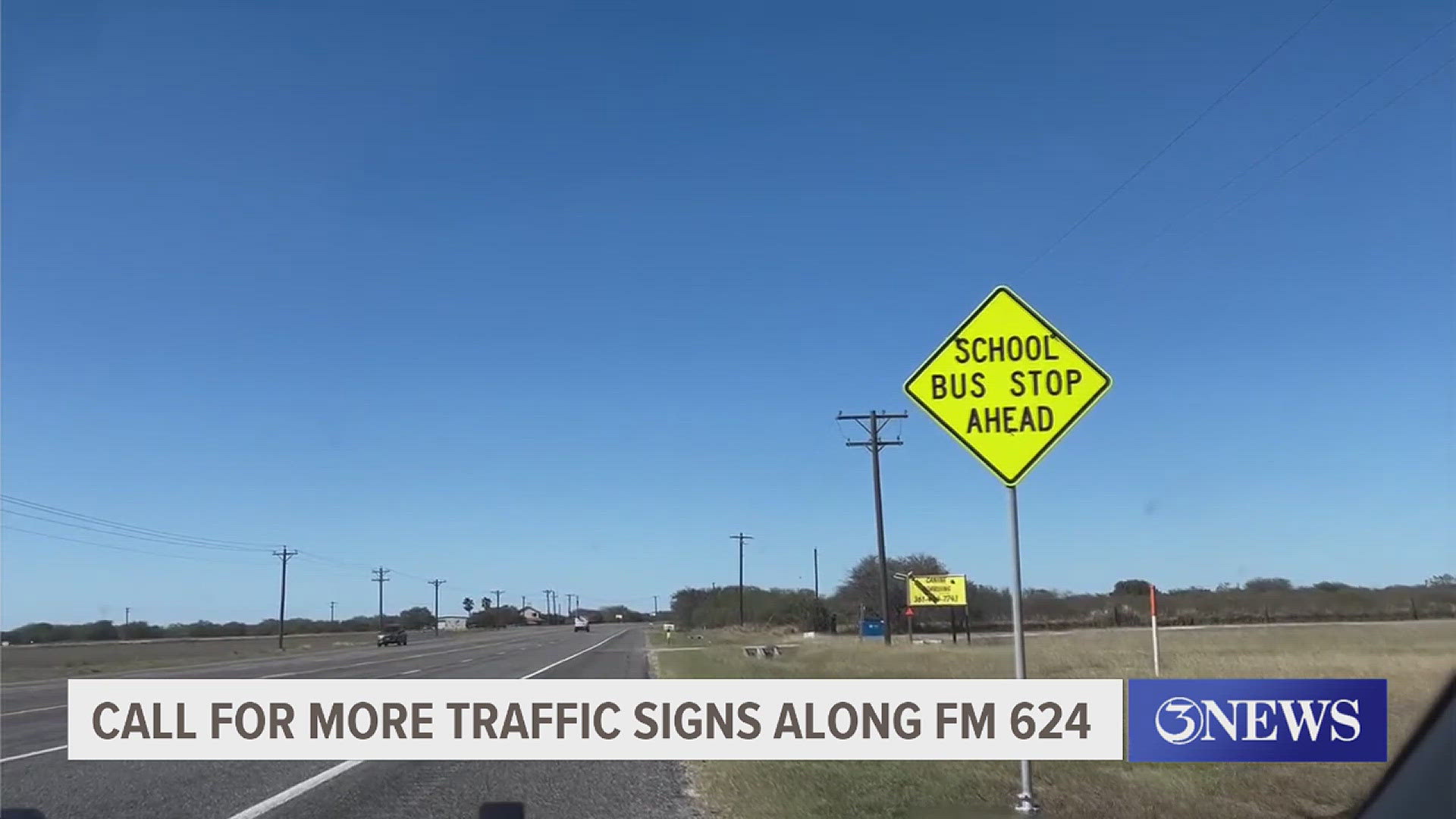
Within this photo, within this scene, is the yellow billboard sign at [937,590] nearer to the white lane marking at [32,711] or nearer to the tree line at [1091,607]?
the tree line at [1091,607]

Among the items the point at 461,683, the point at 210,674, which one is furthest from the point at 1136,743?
the point at 210,674

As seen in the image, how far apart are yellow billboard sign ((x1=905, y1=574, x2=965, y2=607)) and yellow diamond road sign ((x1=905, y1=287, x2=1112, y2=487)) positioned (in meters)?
46.5

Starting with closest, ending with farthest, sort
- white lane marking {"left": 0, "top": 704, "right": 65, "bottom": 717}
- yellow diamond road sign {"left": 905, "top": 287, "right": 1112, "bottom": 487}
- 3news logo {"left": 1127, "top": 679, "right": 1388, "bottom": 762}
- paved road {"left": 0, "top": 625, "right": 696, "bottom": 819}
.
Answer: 3news logo {"left": 1127, "top": 679, "right": 1388, "bottom": 762} < yellow diamond road sign {"left": 905, "top": 287, "right": 1112, "bottom": 487} < paved road {"left": 0, "top": 625, "right": 696, "bottom": 819} < white lane marking {"left": 0, "top": 704, "right": 65, "bottom": 717}

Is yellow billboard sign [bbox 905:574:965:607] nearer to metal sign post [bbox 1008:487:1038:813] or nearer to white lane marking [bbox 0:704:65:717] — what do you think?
white lane marking [bbox 0:704:65:717]

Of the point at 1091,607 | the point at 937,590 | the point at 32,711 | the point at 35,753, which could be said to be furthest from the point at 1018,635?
the point at 1091,607

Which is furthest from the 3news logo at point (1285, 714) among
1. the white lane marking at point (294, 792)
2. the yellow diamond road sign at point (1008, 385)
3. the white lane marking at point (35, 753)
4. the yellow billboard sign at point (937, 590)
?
the yellow billboard sign at point (937, 590)

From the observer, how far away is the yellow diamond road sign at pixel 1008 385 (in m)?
8.07

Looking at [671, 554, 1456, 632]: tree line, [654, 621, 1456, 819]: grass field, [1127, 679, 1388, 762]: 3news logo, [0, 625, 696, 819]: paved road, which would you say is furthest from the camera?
[671, 554, 1456, 632]: tree line

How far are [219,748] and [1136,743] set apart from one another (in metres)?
9.64

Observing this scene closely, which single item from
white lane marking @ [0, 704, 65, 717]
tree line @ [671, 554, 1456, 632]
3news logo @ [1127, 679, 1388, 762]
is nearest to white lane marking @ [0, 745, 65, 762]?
white lane marking @ [0, 704, 65, 717]

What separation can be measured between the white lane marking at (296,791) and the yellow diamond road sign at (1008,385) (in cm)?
643

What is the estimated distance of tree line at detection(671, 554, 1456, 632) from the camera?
52.9 meters

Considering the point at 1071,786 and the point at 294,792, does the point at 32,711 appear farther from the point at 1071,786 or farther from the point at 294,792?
the point at 1071,786

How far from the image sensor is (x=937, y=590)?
5428cm
